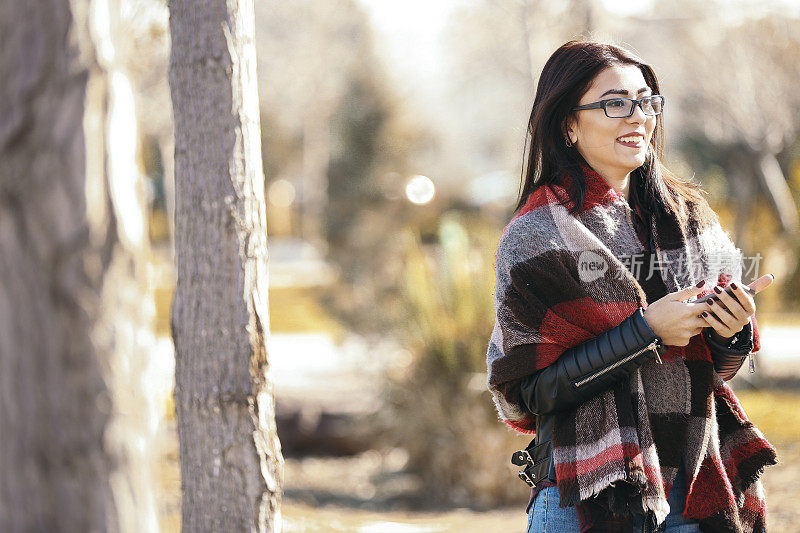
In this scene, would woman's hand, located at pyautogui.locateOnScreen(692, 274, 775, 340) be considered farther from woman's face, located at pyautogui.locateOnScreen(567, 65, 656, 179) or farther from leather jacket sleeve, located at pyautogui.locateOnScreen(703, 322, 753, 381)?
woman's face, located at pyautogui.locateOnScreen(567, 65, 656, 179)

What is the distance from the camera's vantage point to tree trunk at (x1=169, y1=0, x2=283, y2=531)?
2031 millimetres

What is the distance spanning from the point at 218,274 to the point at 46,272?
0.64 m

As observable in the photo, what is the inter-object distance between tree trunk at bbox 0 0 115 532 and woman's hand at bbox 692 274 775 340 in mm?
1217

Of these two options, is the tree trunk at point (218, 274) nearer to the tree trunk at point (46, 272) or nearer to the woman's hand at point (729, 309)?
the tree trunk at point (46, 272)

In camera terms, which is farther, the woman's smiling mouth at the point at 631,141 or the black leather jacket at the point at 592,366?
the woman's smiling mouth at the point at 631,141

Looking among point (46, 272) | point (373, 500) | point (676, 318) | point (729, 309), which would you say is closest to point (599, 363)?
point (676, 318)

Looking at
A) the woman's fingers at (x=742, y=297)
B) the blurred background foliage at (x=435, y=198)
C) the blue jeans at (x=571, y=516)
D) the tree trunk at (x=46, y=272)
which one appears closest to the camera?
the tree trunk at (x=46, y=272)

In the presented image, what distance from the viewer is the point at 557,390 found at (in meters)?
1.96

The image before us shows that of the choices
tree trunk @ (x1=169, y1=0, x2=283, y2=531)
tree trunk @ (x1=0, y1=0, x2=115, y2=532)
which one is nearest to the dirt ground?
tree trunk @ (x1=169, y1=0, x2=283, y2=531)

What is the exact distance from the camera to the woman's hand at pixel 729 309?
1898 millimetres

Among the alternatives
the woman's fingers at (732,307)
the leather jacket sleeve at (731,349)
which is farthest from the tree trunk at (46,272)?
the leather jacket sleeve at (731,349)

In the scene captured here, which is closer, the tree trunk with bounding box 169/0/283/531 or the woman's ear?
the tree trunk with bounding box 169/0/283/531

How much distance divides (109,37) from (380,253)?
28.1 feet

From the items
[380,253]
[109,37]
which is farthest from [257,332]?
[380,253]
